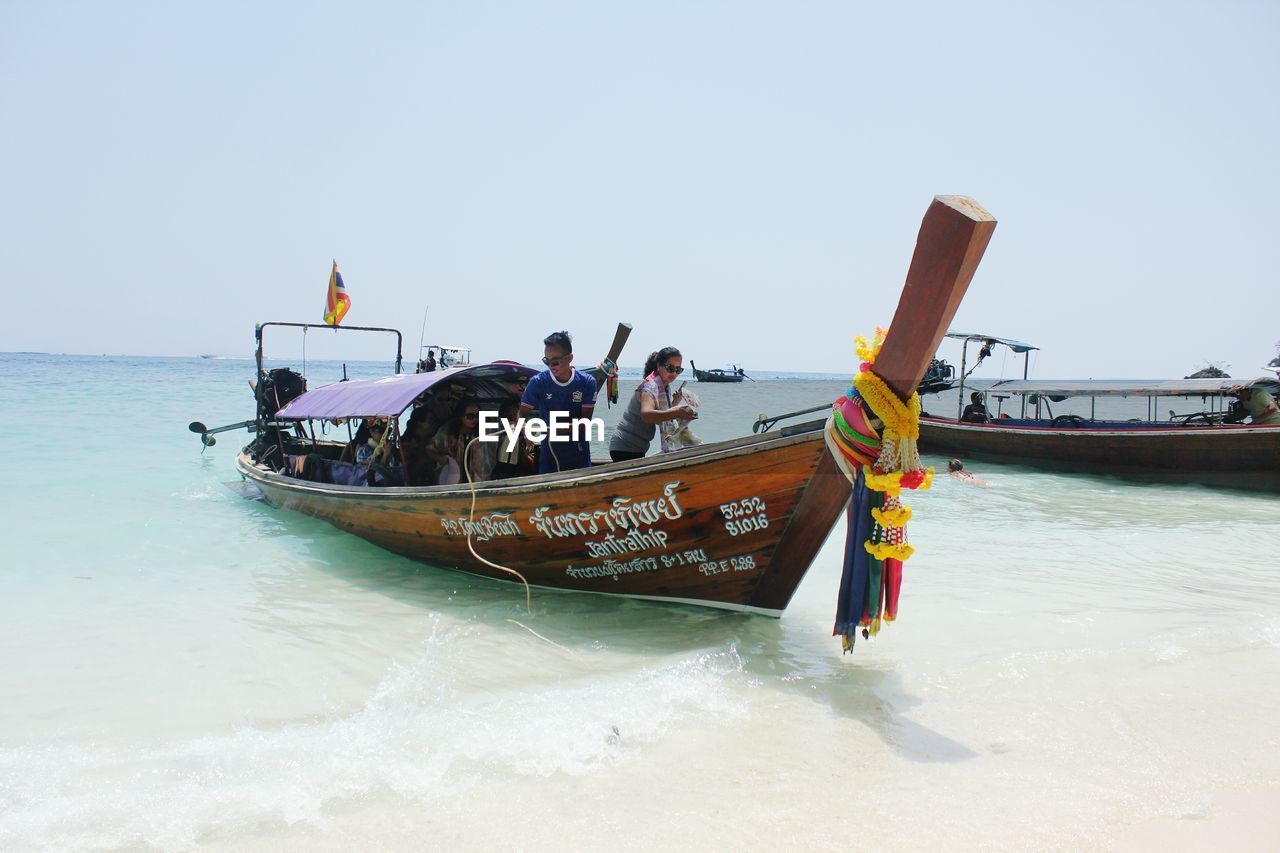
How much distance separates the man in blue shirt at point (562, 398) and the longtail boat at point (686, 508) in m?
0.45

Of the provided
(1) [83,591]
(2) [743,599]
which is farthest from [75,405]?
→ (2) [743,599]

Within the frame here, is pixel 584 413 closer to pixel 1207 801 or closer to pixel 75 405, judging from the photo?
pixel 1207 801

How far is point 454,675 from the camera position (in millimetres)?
4371

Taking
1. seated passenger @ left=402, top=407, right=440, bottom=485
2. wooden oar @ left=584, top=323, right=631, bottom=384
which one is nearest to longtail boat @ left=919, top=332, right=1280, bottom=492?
wooden oar @ left=584, top=323, right=631, bottom=384

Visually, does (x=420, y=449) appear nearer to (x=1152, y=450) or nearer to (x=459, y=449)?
(x=459, y=449)

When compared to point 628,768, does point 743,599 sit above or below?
above

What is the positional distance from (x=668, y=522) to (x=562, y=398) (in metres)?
1.44

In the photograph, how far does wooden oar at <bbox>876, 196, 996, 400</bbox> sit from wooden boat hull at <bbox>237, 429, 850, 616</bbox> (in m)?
0.80

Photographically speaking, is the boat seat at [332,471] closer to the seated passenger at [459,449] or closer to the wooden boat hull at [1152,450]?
the seated passenger at [459,449]

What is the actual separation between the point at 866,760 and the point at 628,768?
99cm

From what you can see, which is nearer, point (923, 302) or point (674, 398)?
point (923, 302)

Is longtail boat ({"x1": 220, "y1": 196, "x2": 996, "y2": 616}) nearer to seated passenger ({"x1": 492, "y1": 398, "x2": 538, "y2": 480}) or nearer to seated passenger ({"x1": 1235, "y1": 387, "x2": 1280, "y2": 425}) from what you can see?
seated passenger ({"x1": 492, "y1": 398, "x2": 538, "y2": 480})

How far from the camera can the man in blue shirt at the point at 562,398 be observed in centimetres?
530

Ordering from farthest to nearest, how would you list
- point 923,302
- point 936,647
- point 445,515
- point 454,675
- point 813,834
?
point 445,515 → point 936,647 → point 454,675 → point 923,302 → point 813,834
